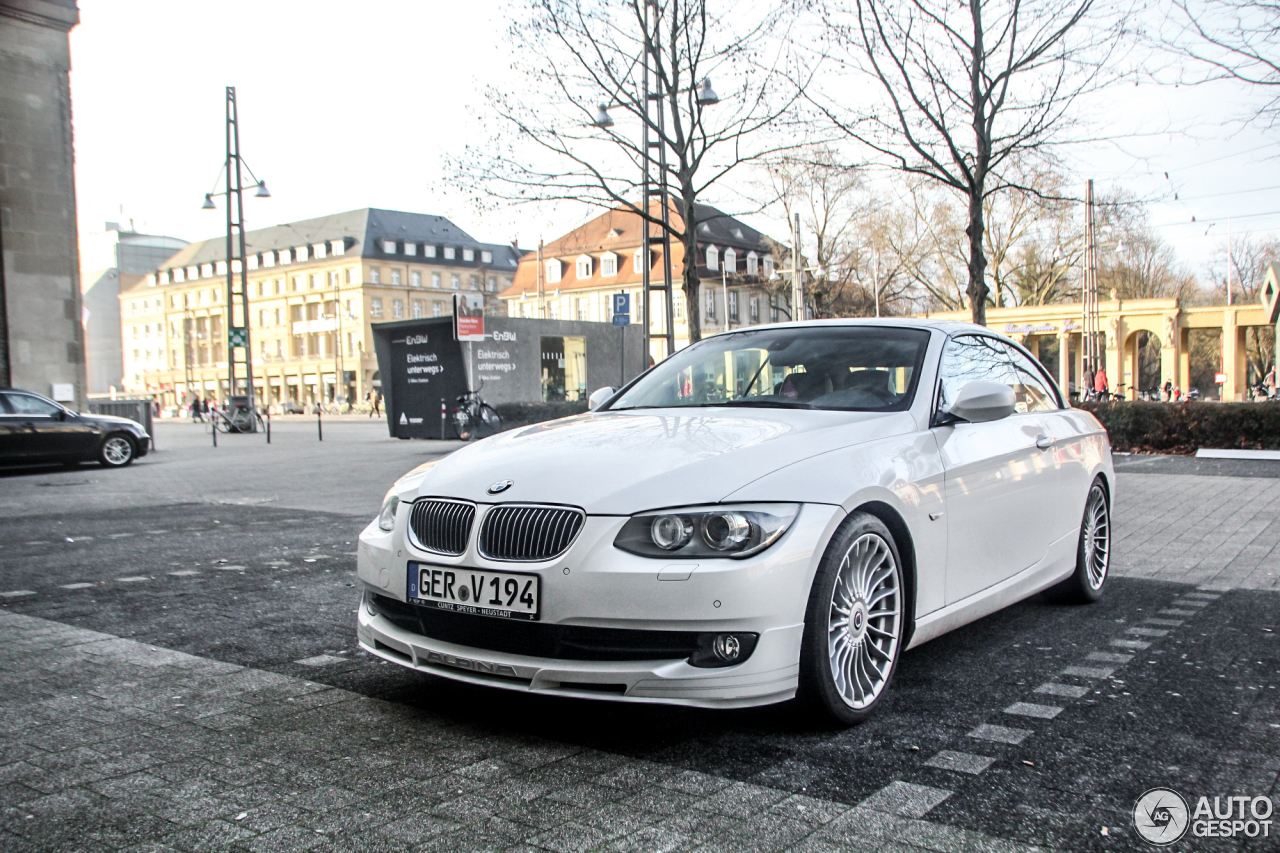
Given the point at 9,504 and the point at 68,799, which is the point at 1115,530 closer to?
the point at 68,799

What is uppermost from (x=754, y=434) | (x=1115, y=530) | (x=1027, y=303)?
(x=1027, y=303)

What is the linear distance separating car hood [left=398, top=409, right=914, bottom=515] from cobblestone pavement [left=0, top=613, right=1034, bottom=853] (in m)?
0.82

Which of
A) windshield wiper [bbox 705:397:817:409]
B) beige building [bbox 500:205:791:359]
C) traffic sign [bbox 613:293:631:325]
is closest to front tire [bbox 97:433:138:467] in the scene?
traffic sign [bbox 613:293:631:325]

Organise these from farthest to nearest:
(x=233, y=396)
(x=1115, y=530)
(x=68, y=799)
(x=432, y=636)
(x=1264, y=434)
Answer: (x=233, y=396)
(x=1264, y=434)
(x=1115, y=530)
(x=432, y=636)
(x=68, y=799)

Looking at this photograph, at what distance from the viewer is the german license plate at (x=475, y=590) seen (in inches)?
127

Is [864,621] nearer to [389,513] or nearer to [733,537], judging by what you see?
[733,537]

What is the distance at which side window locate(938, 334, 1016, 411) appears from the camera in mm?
4484

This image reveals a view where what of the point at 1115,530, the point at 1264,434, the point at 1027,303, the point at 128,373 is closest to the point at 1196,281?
the point at 1027,303

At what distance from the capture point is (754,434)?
370 centimetres

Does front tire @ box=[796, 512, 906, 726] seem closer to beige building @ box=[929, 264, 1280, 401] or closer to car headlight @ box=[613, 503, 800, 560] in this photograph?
car headlight @ box=[613, 503, 800, 560]

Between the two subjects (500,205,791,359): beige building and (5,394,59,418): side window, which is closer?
(5,394,59,418): side window

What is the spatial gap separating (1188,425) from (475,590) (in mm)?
15706

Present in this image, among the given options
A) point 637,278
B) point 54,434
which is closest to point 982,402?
point 54,434

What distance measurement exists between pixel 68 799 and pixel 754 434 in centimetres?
242
